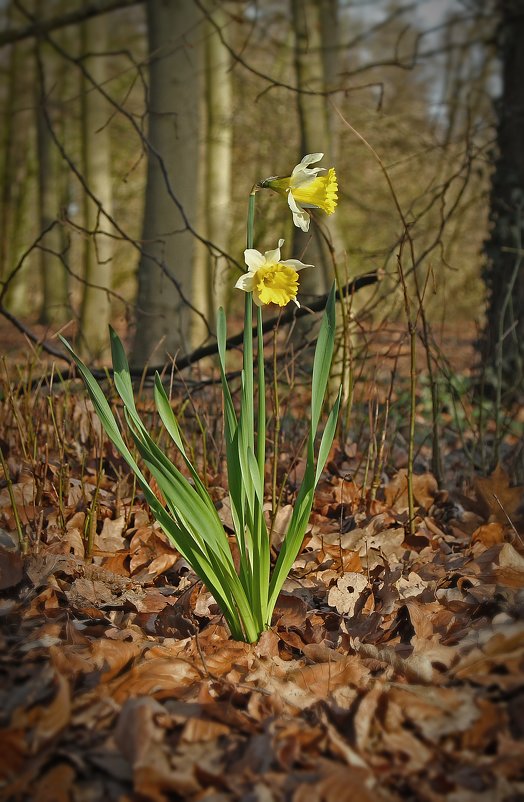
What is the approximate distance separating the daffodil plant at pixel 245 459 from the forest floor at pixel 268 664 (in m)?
0.17

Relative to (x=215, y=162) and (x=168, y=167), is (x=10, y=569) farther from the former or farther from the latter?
(x=215, y=162)

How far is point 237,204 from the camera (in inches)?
513

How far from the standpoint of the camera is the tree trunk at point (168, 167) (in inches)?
196

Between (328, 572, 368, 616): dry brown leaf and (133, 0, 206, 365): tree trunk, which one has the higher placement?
(133, 0, 206, 365): tree trunk

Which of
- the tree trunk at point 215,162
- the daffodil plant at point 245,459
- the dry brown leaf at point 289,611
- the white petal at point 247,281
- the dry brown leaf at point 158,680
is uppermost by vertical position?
the tree trunk at point 215,162

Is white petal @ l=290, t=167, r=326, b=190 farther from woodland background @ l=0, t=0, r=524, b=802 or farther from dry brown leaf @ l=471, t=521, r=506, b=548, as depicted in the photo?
dry brown leaf @ l=471, t=521, r=506, b=548

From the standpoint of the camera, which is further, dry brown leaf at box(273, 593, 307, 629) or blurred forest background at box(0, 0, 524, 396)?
blurred forest background at box(0, 0, 524, 396)

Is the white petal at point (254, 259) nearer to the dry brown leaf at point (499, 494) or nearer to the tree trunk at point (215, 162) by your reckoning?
Result: the dry brown leaf at point (499, 494)

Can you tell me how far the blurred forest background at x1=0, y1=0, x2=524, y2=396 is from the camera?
368 centimetres

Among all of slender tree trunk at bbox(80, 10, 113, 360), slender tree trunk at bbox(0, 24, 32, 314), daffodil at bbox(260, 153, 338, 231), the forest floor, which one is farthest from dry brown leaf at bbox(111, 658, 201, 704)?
slender tree trunk at bbox(0, 24, 32, 314)

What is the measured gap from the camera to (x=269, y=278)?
1705 mm

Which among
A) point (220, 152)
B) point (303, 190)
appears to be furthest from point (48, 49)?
point (303, 190)

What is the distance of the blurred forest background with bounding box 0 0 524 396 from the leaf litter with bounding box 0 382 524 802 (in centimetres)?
79

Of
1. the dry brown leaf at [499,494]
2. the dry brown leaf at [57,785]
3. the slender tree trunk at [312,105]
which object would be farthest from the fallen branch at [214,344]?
the slender tree trunk at [312,105]
